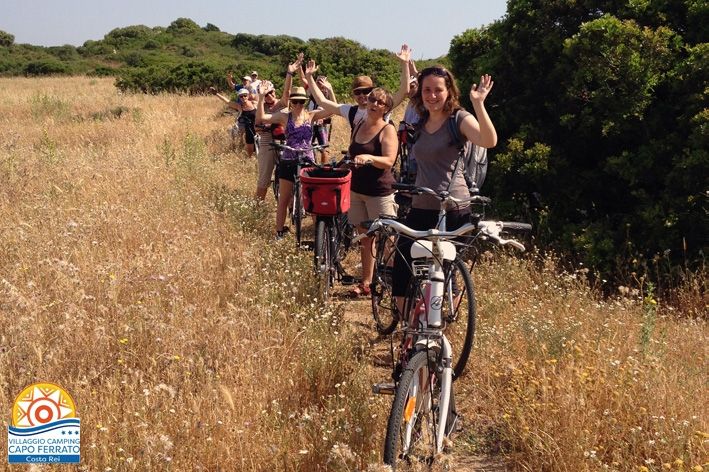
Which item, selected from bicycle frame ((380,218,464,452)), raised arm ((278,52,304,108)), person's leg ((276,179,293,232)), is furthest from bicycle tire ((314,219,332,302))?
bicycle frame ((380,218,464,452))

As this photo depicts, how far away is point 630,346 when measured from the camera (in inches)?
178

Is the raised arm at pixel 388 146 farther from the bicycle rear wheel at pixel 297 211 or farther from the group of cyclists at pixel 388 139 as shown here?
the bicycle rear wheel at pixel 297 211

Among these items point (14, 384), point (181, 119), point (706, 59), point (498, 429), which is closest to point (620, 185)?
point (706, 59)

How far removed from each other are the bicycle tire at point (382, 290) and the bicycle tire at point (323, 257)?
1.48 ft

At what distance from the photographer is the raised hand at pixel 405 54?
19.6 ft

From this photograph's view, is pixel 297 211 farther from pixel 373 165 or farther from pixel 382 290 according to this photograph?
pixel 382 290

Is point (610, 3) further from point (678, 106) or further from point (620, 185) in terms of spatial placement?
point (620, 185)

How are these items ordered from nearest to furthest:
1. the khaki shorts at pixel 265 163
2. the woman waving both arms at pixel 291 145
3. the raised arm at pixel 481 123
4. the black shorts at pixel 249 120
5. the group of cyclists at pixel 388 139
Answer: the raised arm at pixel 481 123 < the group of cyclists at pixel 388 139 < the woman waving both arms at pixel 291 145 < the khaki shorts at pixel 265 163 < the black shorts at pixel 249 120

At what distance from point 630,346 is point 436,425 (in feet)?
6.71

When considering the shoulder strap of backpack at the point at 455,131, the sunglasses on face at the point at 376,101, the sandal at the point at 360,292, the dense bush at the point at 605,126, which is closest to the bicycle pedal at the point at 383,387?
the shoulder strap of backpack at the point at 455,131

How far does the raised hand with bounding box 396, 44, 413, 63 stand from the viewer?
235 inches

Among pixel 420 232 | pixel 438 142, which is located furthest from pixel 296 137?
pixel 420 232

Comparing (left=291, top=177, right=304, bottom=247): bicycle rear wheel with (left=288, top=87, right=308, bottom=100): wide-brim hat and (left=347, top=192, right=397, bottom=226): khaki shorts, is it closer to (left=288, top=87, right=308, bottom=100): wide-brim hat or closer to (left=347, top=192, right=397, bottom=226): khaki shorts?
(left=288, top=87, right=308, bottom=100): wide-brim hat

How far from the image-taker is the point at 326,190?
5.62 m
